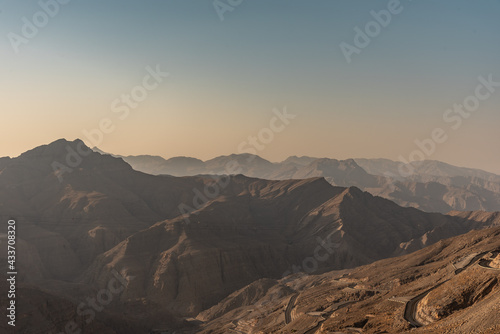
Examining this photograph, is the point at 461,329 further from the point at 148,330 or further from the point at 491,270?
the point at 148,330

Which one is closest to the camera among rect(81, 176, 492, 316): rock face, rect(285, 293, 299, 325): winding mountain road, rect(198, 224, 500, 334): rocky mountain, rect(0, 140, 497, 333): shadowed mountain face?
rect(198, 224, 500, 334): rocky mountain

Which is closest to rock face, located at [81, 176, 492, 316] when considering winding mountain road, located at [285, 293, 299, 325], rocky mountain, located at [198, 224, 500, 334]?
rocky mountain, located at [198, 224, 500, 334]

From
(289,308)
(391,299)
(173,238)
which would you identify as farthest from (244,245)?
(391,299)

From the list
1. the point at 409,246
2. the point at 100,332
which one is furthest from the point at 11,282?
the point at 409,246

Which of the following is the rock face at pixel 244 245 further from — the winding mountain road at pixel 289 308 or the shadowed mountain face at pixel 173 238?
the winding mountain road at pixel 289 308

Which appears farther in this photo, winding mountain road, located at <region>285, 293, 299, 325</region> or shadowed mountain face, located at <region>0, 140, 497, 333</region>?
A: shadowed mountain face, located at <region>0, 140, 497, 333</region>

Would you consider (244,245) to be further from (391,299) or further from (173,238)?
(391,299)

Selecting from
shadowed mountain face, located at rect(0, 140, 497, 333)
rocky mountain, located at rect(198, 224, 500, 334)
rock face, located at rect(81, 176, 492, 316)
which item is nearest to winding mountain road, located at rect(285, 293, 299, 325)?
rocky mountain, located at rect(198, 224, 500, 334)

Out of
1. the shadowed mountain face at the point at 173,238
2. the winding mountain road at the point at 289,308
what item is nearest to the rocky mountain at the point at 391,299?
the winding mountain road at the point at 289,308

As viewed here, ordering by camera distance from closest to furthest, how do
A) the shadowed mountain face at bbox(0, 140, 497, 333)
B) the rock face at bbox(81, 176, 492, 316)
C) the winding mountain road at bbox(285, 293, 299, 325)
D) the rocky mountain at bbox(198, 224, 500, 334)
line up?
the rocky mountain at bbox(198, 224, 500, 334), the winding mountain road at bbox(285, 293, 299, 325), the shadowed mountain face at bbox(0, 140, 497, 333), the rock face at bbox(81, 176, 492, 316)

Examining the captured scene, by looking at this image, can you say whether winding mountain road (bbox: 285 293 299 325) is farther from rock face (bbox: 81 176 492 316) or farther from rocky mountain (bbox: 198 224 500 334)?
rock face (bbox: 81 176 492 316)
